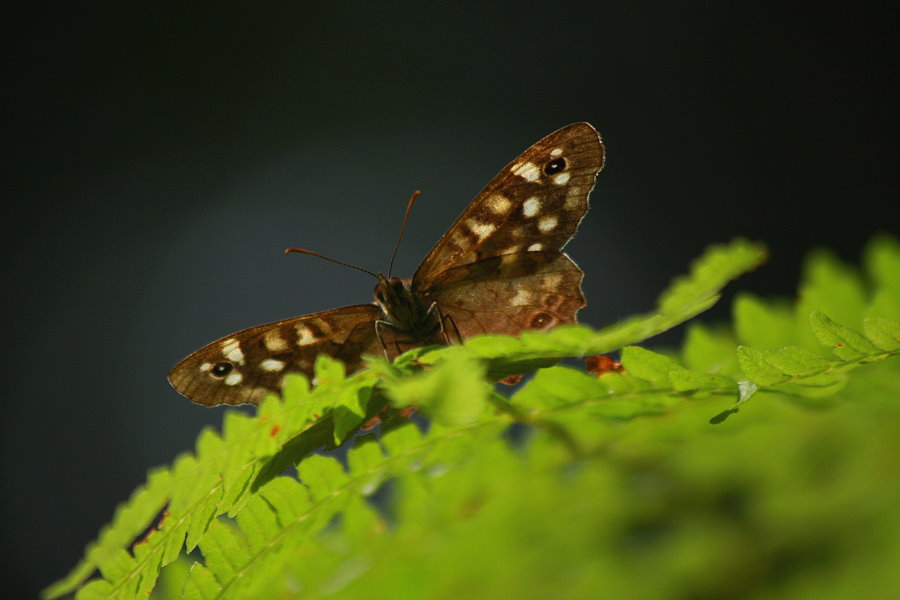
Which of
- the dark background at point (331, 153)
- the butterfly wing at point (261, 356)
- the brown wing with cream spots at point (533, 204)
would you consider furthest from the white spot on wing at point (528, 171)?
the dark background at point (331, 153)

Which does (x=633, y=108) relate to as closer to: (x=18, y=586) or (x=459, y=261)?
(x=459, y=261)

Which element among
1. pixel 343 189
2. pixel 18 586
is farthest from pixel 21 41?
pixel 18 586

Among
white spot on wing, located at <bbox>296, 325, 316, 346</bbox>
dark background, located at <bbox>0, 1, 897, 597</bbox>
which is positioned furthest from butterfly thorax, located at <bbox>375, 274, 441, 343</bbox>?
dark background, located at <bbox>0, 1, 897, 597</bbox>

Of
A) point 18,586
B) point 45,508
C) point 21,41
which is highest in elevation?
point 21,41

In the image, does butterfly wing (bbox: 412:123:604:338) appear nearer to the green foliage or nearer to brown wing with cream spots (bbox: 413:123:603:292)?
brown wing with cream spots (bbox: 413:123:603:292)

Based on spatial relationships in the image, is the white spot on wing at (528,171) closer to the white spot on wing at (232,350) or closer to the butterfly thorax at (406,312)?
the butterfly thorax at (406,312)

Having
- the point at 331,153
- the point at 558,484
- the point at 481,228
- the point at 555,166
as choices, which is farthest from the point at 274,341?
the point at 331,153

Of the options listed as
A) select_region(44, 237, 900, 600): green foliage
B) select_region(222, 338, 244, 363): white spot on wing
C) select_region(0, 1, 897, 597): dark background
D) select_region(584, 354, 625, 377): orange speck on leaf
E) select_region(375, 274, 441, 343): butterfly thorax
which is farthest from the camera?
select_region(0, 1, 897, 597): dark background
